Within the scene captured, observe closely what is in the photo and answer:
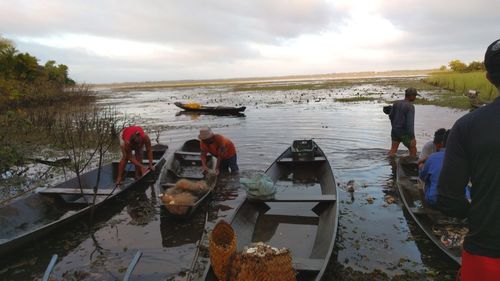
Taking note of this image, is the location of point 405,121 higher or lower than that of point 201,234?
higher

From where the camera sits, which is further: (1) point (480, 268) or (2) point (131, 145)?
(2) point (131, 145)

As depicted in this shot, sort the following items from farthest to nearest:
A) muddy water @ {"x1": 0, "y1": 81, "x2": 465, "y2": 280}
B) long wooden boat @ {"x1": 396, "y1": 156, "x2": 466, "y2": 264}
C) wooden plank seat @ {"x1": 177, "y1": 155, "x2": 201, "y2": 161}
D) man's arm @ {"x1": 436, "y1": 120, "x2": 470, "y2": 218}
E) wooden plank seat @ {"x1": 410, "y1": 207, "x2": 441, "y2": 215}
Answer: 1. wooden plank seat @ {"x1": 177, "y1": 155, "x2": 201, "y2": 161}
2. wooden plank seat @ {"x1": 410, "y1": 207, "x2": 441, "y2": 215}
3. muddy water @ {"x1": 0, "y1": 81, "x2": 465, "y2": 280}
4. long wooden boat @ {"x1": 396, "y1": 156, "x2": 466, "y2": 264}
5. man's arm @ {"x1": 436, "y1": 120, "x2": 470, "y2": 218}

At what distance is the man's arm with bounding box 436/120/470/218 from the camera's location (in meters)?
2.10

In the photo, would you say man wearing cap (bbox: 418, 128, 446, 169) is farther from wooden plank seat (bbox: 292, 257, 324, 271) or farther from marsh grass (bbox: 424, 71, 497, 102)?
marsh grass (bbox: 424, 71, 497, 102)

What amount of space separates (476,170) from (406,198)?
5.48 m

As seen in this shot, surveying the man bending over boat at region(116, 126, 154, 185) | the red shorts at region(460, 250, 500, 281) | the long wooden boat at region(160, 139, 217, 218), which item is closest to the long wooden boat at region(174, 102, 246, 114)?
the long wooden boat at region(160, 139, 217, 218)

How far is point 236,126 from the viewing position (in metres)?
19.7

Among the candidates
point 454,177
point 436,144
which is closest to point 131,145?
point 436,144

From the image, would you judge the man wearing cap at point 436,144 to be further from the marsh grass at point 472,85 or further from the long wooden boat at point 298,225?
the marsh grass at point 472,85

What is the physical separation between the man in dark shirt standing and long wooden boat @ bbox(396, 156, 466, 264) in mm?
2865

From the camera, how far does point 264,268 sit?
12.5 ft

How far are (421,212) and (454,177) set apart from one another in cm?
432

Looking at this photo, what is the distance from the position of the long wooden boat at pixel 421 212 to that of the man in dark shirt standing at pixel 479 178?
2865 millimetres

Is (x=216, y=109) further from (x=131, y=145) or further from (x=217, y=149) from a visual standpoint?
(x=131, y=145)
